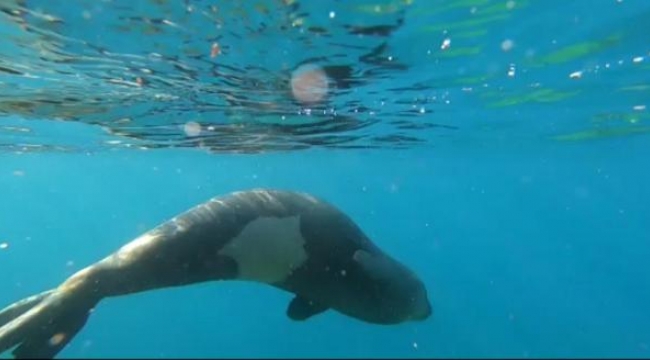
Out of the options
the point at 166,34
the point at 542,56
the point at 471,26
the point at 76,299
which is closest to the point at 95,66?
the point at 166,34

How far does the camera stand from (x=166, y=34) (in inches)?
397

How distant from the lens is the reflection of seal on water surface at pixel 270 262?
17.0ft

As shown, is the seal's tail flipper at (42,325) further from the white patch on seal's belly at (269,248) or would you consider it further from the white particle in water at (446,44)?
the white particle in water at (446,44)

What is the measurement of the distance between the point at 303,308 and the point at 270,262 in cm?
72

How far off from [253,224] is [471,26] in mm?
6758

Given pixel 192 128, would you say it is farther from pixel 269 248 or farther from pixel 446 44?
pixel 269 248

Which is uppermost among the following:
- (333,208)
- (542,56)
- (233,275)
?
(542,56)

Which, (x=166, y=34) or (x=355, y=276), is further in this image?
(x=166, y=34)

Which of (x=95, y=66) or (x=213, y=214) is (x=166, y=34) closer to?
(x=95, y=66)

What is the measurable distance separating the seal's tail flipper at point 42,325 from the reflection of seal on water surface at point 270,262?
3cm

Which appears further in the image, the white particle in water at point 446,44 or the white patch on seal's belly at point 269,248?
the white particle in water at point 446,44

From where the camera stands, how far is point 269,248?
5.76 metres

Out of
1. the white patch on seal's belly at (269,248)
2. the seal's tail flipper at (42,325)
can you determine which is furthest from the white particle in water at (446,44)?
the seal's tail flipper at (42,325)

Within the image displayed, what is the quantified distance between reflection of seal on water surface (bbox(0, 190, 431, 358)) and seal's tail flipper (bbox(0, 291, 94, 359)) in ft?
0.10
